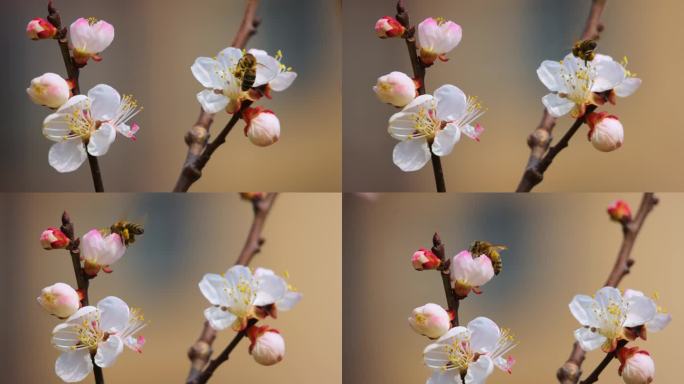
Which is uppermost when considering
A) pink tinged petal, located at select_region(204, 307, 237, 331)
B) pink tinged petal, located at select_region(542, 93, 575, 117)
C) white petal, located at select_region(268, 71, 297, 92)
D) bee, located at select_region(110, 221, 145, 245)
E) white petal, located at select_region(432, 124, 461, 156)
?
white petal, located at select_region(268, 71, 297, 92)

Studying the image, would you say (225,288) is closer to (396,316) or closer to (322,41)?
(396,316)

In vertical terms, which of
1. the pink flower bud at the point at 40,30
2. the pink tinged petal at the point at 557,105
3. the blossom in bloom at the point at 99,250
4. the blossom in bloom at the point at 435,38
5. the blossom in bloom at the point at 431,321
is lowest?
the blossom in bloom at the point at 431,321

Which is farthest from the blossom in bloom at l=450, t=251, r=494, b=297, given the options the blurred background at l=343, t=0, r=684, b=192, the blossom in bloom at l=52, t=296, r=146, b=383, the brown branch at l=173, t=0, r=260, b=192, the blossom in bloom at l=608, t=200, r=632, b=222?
the blossom in bloom at l=52, t=296, r=146, b=383

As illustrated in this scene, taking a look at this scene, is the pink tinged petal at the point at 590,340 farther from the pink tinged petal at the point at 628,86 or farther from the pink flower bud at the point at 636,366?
the pink tinged petal at the point at 628,86

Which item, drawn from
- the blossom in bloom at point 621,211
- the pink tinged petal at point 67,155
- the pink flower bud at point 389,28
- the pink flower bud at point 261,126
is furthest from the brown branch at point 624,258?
the pink tinged petal at point 67,155

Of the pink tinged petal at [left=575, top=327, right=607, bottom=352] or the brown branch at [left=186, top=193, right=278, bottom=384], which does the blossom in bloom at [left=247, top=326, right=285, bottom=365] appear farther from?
the pink tinged petal at [left=575, top=327, right=607, bottom=352]

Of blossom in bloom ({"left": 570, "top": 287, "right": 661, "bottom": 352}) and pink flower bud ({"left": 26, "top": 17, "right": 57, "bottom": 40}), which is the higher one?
pink flower bud ({"left": 26, "top": 17, "right": 57, "bottom": 40})
